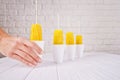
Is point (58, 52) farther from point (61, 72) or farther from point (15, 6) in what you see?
point (15, 6)

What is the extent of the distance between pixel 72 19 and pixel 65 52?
1484mm

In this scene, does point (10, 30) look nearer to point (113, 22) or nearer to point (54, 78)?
point (113, 22)

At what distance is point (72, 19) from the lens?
286 cm

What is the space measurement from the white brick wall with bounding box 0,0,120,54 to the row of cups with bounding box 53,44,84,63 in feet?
4.36

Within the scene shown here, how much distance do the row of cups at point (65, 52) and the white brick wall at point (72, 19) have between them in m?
1.33

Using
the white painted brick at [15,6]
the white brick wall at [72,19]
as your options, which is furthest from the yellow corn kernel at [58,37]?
the white painted brick at [15,6]

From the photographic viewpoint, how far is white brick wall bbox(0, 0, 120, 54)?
112 inches

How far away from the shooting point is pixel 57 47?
1132mm

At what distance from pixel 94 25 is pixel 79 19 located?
0.74 feet

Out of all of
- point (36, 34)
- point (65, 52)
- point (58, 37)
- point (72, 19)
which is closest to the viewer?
point (36, 34)

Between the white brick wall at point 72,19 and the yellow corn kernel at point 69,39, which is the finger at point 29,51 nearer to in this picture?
the yellow corn kernel at point 69,39

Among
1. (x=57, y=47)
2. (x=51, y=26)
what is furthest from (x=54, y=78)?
(x=51, y=26)

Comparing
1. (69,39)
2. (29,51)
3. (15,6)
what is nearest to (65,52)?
(69,39)

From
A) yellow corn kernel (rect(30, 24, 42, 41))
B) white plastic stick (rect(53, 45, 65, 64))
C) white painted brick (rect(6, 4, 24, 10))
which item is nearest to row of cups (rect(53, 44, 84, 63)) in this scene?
white plastic stick (rect(53, 45, 65, 64))
